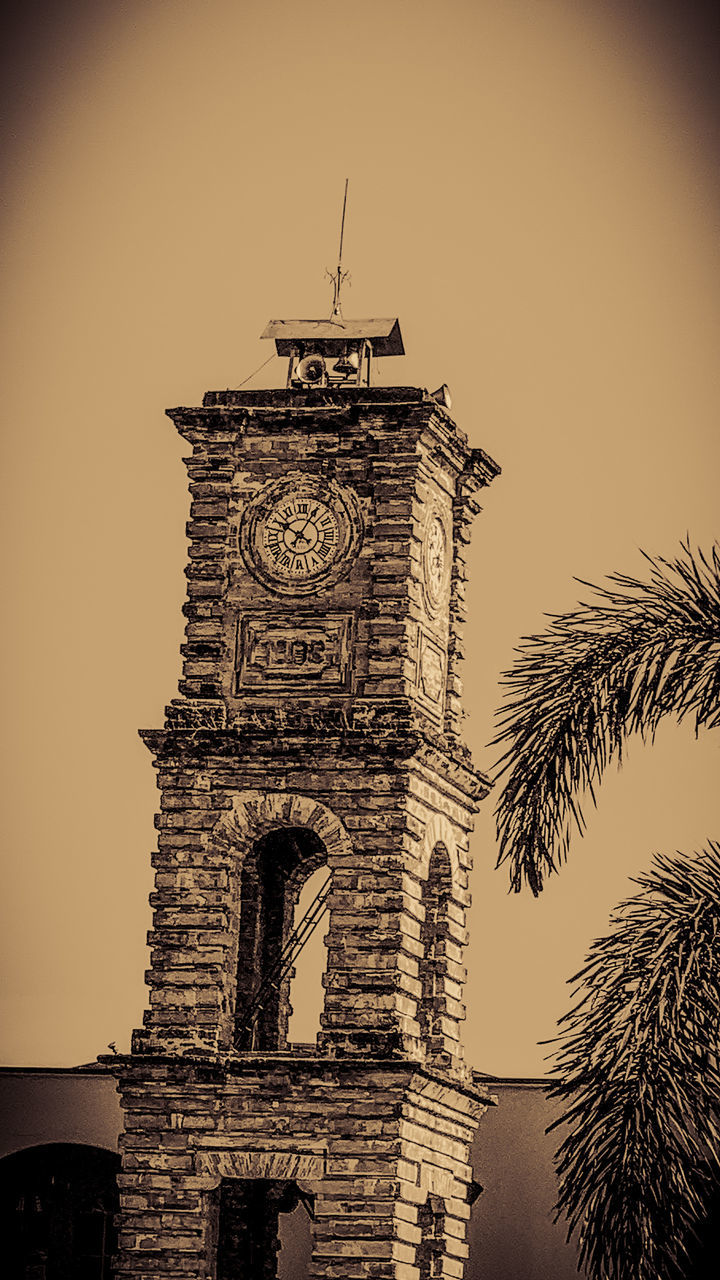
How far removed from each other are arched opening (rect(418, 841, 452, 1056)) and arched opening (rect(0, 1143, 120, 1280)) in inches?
314

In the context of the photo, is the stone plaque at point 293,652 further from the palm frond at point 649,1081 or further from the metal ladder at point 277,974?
the palm frond at point 649,1081

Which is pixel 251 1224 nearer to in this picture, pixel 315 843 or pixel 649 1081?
pixel 315 843

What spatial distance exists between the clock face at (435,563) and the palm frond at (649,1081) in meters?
20.2

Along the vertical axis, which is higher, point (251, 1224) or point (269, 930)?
point (269, 930)

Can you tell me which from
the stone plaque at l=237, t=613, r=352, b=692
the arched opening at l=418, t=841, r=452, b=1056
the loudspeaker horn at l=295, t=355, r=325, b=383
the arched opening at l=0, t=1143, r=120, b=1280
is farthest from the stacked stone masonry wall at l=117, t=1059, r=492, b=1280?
the loudspeaker horn at l=295, t=355, r=325, b=383

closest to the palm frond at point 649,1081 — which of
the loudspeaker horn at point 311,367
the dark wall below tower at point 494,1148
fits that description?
the loudspeaker horn at point 311,367

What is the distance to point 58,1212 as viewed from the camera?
41812 millimetres

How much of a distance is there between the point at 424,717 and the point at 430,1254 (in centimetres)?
724

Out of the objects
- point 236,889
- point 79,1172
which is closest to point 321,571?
point 236,889

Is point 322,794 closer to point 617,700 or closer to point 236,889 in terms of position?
point 236,889

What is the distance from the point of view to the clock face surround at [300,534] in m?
35.4

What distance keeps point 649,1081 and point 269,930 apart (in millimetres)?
20949

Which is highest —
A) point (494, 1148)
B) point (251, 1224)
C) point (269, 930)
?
point (269, 930)

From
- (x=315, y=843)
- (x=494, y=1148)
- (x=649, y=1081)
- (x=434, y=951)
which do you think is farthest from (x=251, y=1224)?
(x=649, y=1081)
